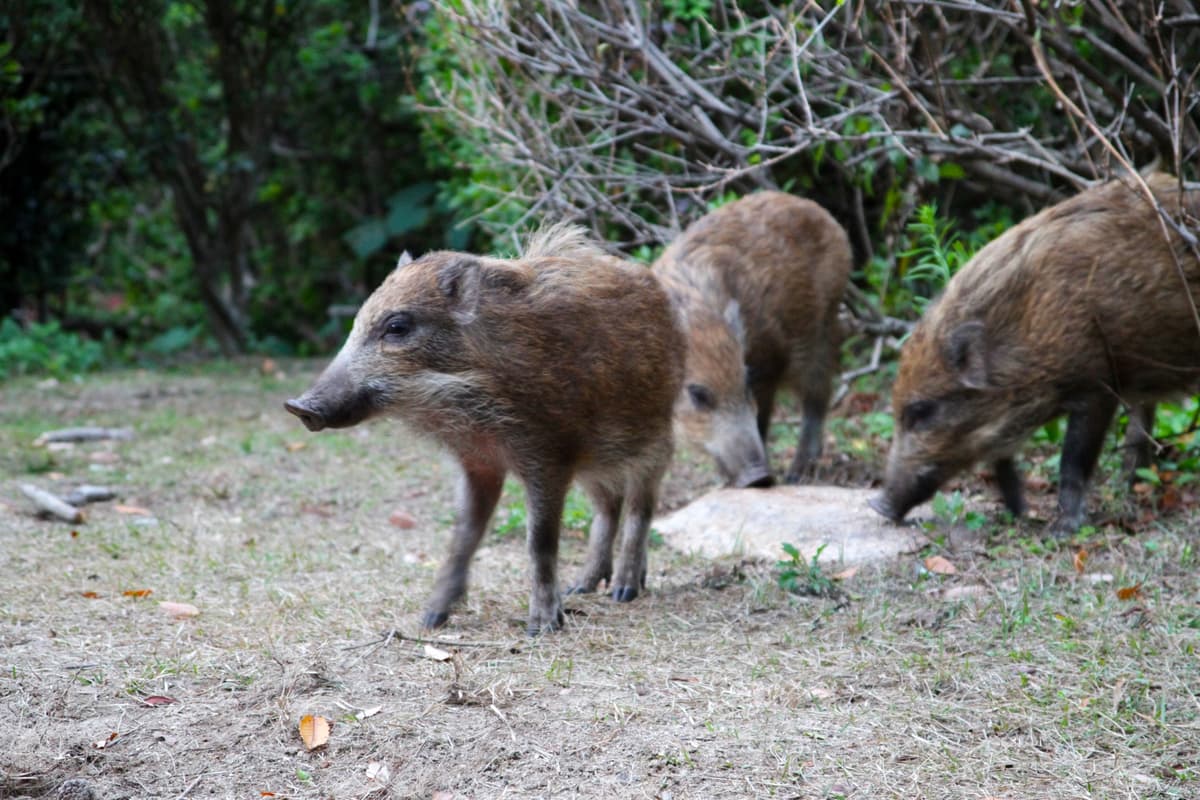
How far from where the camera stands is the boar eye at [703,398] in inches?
253

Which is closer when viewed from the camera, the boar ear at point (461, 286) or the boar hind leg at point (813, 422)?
the boar ear at point (461, 286)

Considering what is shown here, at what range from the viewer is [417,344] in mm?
4102

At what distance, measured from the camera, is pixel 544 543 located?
165 inches

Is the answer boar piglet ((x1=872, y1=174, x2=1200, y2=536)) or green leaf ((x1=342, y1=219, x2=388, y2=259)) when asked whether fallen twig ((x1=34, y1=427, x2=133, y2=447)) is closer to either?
boar piglet ((x1=872, y1=174, x2=1200, y2=536))

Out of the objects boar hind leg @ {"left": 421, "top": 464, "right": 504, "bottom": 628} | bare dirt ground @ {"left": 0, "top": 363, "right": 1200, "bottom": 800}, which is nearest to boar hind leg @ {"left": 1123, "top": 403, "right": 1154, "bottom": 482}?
bare dirt ground @ {"left": 0, "top": 363, "right": 1200, "bottom": 800}

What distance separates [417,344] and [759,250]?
10.2 feet

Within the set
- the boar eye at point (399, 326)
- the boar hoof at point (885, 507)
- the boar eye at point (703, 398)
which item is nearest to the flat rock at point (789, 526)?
the boar hoof at point (885, 507)

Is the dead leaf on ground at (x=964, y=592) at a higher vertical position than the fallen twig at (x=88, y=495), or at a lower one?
higher

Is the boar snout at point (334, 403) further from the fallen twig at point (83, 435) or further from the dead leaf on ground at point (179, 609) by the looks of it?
the fallen twig at point (83, 435)

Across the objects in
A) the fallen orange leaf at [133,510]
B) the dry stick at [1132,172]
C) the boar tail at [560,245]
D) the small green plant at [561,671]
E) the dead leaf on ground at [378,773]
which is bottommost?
the fallen orange leaf at [133,510]

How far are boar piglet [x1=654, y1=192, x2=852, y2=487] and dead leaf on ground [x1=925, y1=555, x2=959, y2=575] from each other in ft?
4.58

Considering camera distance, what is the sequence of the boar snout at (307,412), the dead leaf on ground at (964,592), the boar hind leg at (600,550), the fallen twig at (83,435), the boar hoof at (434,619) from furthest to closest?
the fallen twig at (83,435)
the boar hind leg at (600,550)
the dead leaf on ground at (964,592)
the boar hoof at (434,619)
the boar snout at (307,412)

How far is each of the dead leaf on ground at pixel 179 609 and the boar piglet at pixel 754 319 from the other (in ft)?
9.32

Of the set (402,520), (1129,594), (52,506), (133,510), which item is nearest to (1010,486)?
(1129,594)
